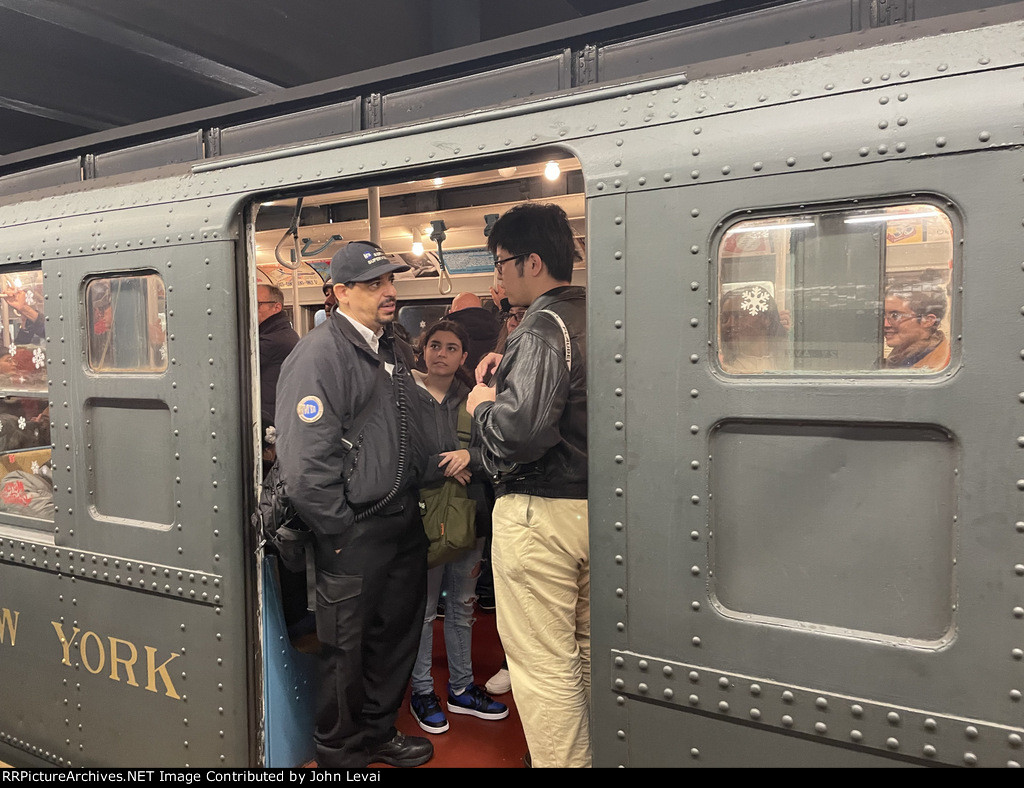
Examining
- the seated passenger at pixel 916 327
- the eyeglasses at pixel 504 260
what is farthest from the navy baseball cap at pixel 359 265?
the seated passenger at pixel 916 327

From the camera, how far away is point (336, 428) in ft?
8.19

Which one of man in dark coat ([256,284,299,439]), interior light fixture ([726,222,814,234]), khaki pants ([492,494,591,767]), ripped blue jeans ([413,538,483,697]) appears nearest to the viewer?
interior light fixture ([726,222,814,234])

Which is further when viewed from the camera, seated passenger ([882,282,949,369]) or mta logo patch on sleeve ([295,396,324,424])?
mta logo patch on sleeve ([295,396,324,424])

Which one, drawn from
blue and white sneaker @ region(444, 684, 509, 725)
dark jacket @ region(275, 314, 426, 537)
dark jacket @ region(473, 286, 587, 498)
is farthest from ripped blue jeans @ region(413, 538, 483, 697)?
dark jacket @ region(473, 286, 587, 498)

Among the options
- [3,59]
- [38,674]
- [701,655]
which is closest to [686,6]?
[701,655]

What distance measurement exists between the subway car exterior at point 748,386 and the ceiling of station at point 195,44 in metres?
1.93

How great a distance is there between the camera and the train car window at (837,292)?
1513 millimetres

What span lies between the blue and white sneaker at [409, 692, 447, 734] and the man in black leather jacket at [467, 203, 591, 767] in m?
0.88

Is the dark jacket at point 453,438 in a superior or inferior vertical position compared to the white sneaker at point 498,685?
superior

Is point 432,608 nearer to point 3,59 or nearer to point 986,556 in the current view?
point 986,556

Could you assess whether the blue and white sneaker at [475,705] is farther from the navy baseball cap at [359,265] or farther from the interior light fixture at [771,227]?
the interior light fixture at [771,227]

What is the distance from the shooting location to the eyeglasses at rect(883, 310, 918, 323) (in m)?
1.52

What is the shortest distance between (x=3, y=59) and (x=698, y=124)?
4.31m

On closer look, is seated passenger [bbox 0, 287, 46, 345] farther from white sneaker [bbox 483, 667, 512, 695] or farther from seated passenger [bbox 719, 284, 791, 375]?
seated passenger [bbox 719, 284, 791, 375]
